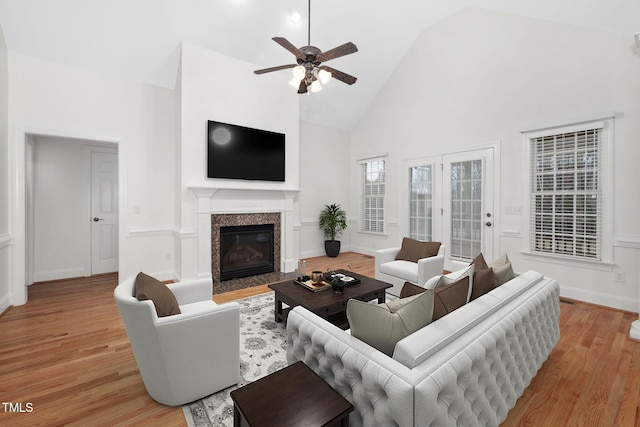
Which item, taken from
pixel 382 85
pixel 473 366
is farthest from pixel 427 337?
pixel 382 85

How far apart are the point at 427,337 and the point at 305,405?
60cm

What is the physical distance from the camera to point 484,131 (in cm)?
456

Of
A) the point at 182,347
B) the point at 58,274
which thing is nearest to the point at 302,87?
the point at 182,347

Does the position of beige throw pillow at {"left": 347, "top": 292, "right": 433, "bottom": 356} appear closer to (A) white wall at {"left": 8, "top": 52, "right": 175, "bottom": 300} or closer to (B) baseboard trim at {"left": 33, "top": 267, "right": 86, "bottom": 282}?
(A) white wall at {"left": 8, "top": 52, "right": 175, "bottom": 300}

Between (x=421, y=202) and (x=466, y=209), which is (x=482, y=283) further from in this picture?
(x=421, y=202)

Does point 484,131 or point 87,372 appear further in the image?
point 484,131

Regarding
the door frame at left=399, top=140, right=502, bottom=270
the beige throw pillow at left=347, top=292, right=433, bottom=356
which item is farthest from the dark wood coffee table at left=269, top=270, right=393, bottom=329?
the door frame at left=399, top=140, right=502, bottom=270

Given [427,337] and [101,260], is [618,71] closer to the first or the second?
[427,337]

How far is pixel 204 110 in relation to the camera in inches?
168

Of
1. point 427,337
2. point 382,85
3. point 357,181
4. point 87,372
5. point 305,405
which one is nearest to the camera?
point 305,405

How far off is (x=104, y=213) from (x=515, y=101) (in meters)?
6.87

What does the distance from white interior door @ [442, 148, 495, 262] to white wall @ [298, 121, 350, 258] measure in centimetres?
244

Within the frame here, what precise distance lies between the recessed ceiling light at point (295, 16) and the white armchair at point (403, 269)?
12.0 feet

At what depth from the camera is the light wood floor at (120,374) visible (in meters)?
1.73
